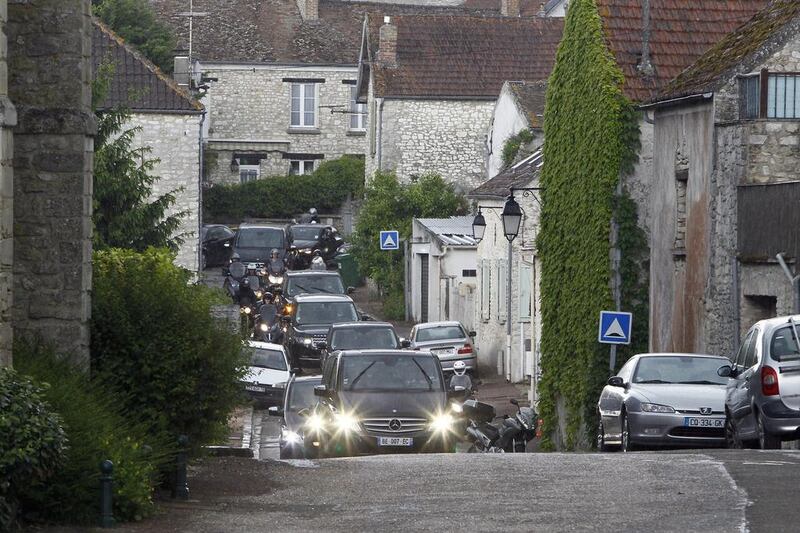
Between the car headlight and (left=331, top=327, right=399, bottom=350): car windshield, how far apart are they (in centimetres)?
1475

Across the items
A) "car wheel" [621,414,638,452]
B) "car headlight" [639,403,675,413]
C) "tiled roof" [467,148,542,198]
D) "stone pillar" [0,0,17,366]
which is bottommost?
"car wheel" [621,414,638,452]

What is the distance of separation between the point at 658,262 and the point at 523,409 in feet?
13.3

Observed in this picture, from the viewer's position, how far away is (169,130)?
44281 millimetres

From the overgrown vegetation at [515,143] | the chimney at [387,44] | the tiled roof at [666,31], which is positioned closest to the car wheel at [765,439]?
the tiled roof at [666,31]

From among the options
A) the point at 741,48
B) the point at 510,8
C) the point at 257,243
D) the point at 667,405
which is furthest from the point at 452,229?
the point at 667,405

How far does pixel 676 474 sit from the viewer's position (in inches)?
558

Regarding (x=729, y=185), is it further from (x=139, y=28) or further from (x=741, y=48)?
(x=139, y=28)

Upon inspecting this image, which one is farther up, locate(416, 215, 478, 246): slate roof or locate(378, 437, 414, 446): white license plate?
locate(416, 215, 478, 246): slate roof

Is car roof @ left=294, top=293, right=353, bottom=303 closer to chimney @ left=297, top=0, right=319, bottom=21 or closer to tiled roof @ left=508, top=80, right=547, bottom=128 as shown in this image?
tiled roof @ left=508, top=80, right=547, bottom=128

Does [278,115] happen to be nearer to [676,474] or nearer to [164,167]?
[164,167]

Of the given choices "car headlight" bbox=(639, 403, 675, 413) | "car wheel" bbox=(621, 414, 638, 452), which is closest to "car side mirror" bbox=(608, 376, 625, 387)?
"car wheel" bbox=(621, 414, 638, 452)

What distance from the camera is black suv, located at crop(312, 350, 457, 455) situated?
20156 millimetres

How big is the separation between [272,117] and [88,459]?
200 ft

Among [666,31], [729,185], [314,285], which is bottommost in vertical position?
[314,285]
